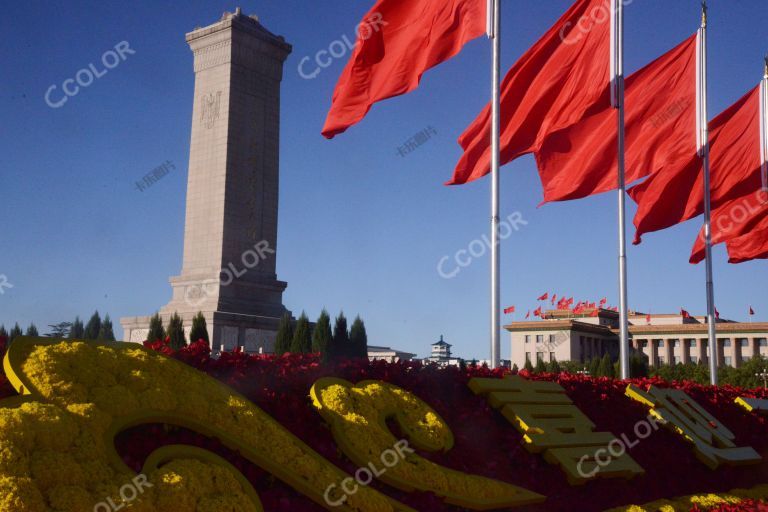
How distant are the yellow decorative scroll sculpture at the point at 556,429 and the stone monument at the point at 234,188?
28.9 metres

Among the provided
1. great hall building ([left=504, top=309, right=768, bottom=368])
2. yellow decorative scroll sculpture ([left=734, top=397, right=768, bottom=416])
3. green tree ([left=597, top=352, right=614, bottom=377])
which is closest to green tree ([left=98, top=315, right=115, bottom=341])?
green tree ([left=597, top=352, right=614, bottom=377])

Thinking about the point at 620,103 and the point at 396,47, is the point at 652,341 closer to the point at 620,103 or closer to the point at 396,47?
the point at 620,103

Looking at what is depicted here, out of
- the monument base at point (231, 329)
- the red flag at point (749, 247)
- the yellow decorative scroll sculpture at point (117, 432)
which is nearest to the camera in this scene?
the yellow decorative scroll sculpture at point (117, 432)

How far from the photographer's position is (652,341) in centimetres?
8000

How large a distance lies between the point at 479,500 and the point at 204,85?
35.0 meters

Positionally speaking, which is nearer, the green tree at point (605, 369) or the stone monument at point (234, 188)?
the stone monument at point (234, 188)

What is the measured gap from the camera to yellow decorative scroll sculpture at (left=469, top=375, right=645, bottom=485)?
7145 millimetres

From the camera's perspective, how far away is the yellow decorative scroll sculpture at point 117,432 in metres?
4.15

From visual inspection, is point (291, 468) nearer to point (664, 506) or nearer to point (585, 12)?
point (664, 506)

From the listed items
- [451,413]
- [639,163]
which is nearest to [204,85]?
[639,163]

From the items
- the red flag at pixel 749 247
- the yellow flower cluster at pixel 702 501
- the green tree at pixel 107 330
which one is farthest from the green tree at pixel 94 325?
the yellow flower cluster at pixel 702 501

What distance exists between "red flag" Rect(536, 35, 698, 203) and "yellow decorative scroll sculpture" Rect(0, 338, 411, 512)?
9531 mm

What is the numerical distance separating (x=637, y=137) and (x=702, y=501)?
28.8 ft

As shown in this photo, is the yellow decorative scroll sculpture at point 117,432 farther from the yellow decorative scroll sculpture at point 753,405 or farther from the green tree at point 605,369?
the green tree at point 605,369
